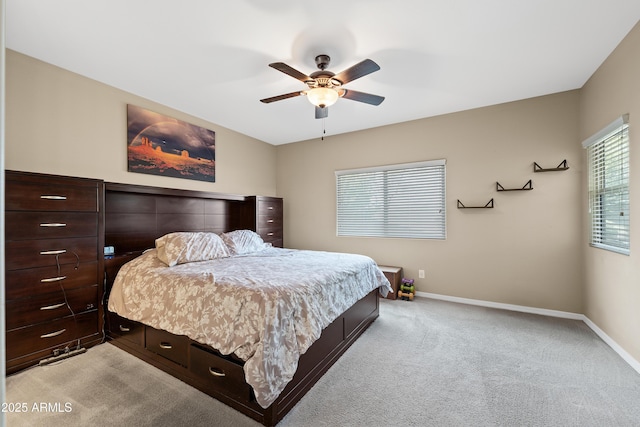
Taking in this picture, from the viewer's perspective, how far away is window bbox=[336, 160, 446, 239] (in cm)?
397

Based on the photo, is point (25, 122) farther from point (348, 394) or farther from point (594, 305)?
point (594, 305)

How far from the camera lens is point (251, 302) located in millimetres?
1747

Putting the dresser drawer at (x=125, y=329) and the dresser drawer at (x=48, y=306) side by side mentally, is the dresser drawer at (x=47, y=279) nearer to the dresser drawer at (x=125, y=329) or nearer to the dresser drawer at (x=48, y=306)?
the dresser drawer at (x=48, y=306)

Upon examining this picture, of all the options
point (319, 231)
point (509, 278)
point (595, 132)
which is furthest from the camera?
point (319, 231)

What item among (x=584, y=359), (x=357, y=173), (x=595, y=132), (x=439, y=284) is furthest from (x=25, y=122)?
(x=595, y=132)

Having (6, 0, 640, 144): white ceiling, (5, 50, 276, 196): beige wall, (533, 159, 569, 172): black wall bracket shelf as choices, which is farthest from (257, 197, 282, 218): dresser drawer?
(533, 159, 569, 172): black wall bracket shelf

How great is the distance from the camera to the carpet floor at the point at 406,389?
65.6 inches

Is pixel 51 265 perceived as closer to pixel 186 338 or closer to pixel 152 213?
pixel 152 213

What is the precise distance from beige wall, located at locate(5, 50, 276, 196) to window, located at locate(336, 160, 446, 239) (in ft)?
8.84

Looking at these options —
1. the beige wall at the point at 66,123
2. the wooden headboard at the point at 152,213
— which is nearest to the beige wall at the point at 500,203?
the wooden headboard at the point at 152,213

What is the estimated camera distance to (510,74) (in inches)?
109

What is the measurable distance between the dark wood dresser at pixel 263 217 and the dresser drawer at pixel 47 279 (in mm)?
2170

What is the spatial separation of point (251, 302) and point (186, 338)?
72cm

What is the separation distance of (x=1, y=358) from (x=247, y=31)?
235 cm
